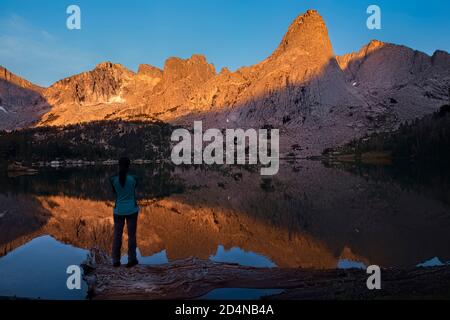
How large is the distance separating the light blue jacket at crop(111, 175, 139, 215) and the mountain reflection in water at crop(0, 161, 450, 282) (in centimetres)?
826

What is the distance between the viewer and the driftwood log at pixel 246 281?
12.7 meters

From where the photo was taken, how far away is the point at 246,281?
15.4 metres

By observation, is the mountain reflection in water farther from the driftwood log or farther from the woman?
the woman

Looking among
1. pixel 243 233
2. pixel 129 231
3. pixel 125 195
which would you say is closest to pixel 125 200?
pixel 125 195

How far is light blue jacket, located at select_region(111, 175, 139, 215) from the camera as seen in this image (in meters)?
14.6

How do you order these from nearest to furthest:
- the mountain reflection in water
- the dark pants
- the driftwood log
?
1. the driftwood log
2. the dark pants
3. the mountain reflection in water

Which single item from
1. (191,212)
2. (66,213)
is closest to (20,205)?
(66,213)

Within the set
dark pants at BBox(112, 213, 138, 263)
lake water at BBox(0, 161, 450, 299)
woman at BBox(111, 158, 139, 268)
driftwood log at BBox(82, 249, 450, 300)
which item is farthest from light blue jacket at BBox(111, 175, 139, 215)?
lake water at BBox(0, 161, 450, 299)

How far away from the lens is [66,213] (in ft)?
147

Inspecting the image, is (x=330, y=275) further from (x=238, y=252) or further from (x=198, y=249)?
(x=198, y=249)

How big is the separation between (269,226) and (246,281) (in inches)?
691

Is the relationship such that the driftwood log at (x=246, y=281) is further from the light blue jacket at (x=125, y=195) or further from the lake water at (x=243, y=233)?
the light blue jacket at (x=125, y=195)

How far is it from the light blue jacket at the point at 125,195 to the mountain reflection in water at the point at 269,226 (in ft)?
27.1

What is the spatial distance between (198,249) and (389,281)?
44.8 feet
